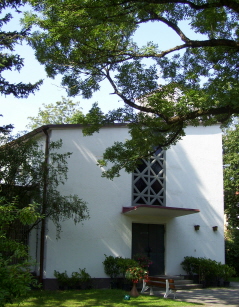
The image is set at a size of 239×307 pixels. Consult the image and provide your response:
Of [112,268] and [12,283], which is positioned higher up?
[12,283]

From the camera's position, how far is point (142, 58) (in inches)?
417

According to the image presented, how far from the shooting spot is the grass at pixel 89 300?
11078 millimetres

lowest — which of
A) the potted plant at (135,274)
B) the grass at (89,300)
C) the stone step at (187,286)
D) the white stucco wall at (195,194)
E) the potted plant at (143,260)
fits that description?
the stone step at (187,286)

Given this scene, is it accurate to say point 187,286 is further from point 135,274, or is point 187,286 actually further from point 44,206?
point 44,206

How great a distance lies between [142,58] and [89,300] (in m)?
7.26

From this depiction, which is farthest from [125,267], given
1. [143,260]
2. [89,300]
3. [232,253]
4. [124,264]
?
[232,253]

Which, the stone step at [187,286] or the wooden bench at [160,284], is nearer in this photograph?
the wooden bench at [160,284]

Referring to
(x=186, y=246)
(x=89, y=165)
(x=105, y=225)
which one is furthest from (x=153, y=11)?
(x=186, y=246)

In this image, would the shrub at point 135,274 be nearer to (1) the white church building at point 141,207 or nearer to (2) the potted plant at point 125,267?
(2) the potted plant at point 125,267

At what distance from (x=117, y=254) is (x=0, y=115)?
22.8 feet

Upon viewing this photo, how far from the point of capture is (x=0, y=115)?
12469 millimetres

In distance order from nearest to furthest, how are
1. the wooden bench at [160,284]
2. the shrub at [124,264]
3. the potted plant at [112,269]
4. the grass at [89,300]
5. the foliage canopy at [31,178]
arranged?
the grass at [89,300]
the foliage canopy at [31,178]
the wooden bench at [160,284]
the shrub at [124,264]
the potted plant at [112,269]

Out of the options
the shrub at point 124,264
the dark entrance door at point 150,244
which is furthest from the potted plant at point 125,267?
the dark entrance door at point 150,244

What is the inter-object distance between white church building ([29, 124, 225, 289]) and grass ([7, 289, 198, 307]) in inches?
46.4
